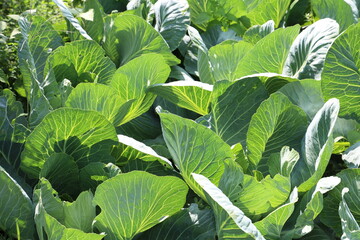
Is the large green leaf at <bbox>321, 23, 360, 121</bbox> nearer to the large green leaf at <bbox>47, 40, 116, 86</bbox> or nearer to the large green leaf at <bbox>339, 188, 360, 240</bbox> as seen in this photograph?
the large green leaf at <bbox>339, 188, 360, 240</bbox>

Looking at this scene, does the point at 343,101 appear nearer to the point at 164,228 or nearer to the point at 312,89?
the point at 312,89

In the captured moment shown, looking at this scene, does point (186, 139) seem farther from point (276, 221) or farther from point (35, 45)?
point (35, 45)

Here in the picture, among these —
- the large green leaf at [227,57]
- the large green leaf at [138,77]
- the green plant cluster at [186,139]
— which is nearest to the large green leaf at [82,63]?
the green plant cluster at [186,139]

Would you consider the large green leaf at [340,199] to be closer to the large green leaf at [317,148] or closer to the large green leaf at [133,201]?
the large green leaf at [317,148]

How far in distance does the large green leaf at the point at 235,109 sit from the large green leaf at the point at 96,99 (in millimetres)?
286

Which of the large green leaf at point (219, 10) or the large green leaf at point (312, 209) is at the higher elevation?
the large green leaf at point (219, 10)

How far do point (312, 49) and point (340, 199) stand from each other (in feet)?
1.90

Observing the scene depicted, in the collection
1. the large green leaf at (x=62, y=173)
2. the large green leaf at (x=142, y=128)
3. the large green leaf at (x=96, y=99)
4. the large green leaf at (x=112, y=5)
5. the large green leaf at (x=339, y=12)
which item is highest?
the large green leaf at (x=339, y=12)

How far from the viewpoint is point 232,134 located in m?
1.84

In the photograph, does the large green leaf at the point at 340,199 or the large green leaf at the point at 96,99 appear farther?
the large green leaf at the point at 96,99

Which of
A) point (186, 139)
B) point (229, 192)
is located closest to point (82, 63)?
point (186, 139)

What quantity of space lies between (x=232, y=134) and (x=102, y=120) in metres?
0.43

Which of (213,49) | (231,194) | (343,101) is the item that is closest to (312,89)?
(343,101)

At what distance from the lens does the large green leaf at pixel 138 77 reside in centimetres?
193
